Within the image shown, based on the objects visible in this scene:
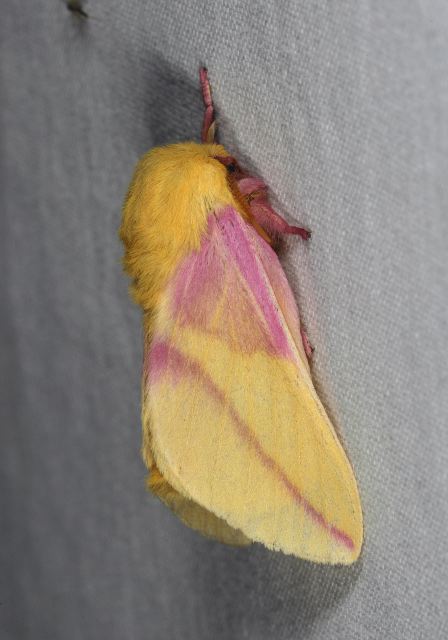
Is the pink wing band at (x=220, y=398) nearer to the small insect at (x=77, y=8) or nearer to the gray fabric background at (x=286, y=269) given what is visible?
the gray fabric background at (x=286, y=269)

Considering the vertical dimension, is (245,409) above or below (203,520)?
above

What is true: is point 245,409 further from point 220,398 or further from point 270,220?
point 270,220

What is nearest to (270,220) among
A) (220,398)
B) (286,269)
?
(286,269)

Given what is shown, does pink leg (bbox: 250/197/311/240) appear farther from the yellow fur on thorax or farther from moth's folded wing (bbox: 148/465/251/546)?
moth's folded wing (bbox: 148/465/251/546)

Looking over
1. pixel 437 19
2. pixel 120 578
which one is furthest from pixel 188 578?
pixel 437 19

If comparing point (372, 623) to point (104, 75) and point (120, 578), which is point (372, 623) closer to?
point (120, 578)

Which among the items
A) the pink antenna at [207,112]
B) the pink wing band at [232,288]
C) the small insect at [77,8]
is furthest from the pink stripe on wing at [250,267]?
the small insect at [77,8]
